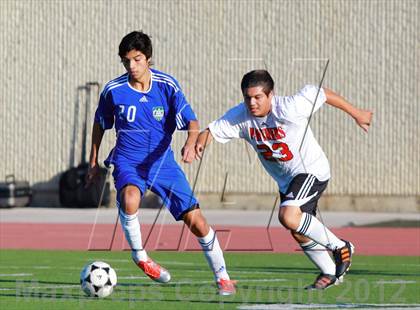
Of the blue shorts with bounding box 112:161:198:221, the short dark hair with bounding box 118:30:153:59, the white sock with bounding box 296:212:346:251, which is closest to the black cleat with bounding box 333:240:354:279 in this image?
the white sock with bounding box 296:212:346:251

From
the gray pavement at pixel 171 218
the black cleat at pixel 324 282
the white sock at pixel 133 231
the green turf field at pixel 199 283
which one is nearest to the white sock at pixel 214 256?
the green turf field at pixel 199 283

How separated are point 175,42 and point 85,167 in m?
4.03

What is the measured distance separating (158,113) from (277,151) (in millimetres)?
1305

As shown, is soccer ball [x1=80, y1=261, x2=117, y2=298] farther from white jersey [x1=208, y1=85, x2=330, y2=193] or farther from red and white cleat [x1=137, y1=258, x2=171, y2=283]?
white jersey [x1=208, y1=85, x2=330, y2=193]

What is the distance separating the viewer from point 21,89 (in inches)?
1331

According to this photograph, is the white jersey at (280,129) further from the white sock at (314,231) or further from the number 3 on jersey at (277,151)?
the white sock at (314,231)

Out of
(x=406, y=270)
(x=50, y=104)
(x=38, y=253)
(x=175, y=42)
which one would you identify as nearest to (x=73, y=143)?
(x=50, y=104)

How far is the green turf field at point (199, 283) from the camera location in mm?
10906

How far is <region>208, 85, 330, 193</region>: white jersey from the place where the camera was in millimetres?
11305

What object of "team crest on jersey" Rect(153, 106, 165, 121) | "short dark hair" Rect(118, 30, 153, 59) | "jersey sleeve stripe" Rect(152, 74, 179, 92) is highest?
"short dark hair" Rect(118, 30, 153, 59)

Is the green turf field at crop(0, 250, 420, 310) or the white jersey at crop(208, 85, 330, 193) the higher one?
the white jersey at crop(208, 85, 330, 193)

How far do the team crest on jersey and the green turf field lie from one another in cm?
167

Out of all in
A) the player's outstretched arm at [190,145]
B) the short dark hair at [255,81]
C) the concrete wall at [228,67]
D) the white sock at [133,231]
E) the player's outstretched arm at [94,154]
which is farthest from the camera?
the concrete wall at [228,67]

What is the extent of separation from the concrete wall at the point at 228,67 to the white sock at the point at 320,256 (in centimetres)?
2020
